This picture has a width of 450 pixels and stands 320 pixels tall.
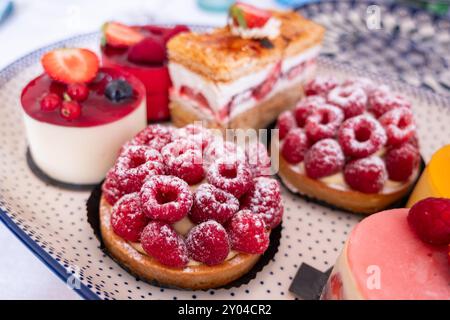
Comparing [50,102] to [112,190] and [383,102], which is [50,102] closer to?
[112,190]

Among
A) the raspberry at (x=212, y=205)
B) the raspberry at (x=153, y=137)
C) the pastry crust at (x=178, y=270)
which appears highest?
the raspberry at (x=153, y=137)

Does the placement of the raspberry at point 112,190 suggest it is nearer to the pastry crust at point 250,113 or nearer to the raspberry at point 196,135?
the raspberry at point 196,135

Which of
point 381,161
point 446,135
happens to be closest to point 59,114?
point 381,161

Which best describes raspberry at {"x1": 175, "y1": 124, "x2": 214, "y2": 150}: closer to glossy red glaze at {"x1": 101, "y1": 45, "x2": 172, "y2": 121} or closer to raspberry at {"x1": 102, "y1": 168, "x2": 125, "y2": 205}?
raspberry at {"x1": 102, "y1": 168, "x2": 125, "y2": 205}

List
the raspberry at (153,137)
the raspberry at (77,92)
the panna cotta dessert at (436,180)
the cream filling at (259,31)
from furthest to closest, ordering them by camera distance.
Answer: the cream filling at (259,31) → the raspberry at (77,92) → the raspberry at (153,137) → the panna cotta dessert at (436,180)

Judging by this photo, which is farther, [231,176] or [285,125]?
[285,125]

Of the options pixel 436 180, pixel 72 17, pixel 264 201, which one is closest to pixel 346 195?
pixel 436 180

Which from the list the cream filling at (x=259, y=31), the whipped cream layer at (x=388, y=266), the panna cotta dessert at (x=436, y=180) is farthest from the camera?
the cream filling at (x=259, y=31)

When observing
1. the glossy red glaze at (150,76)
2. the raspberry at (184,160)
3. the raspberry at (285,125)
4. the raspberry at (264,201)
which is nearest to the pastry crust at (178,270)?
the raspberry at (264,201)
